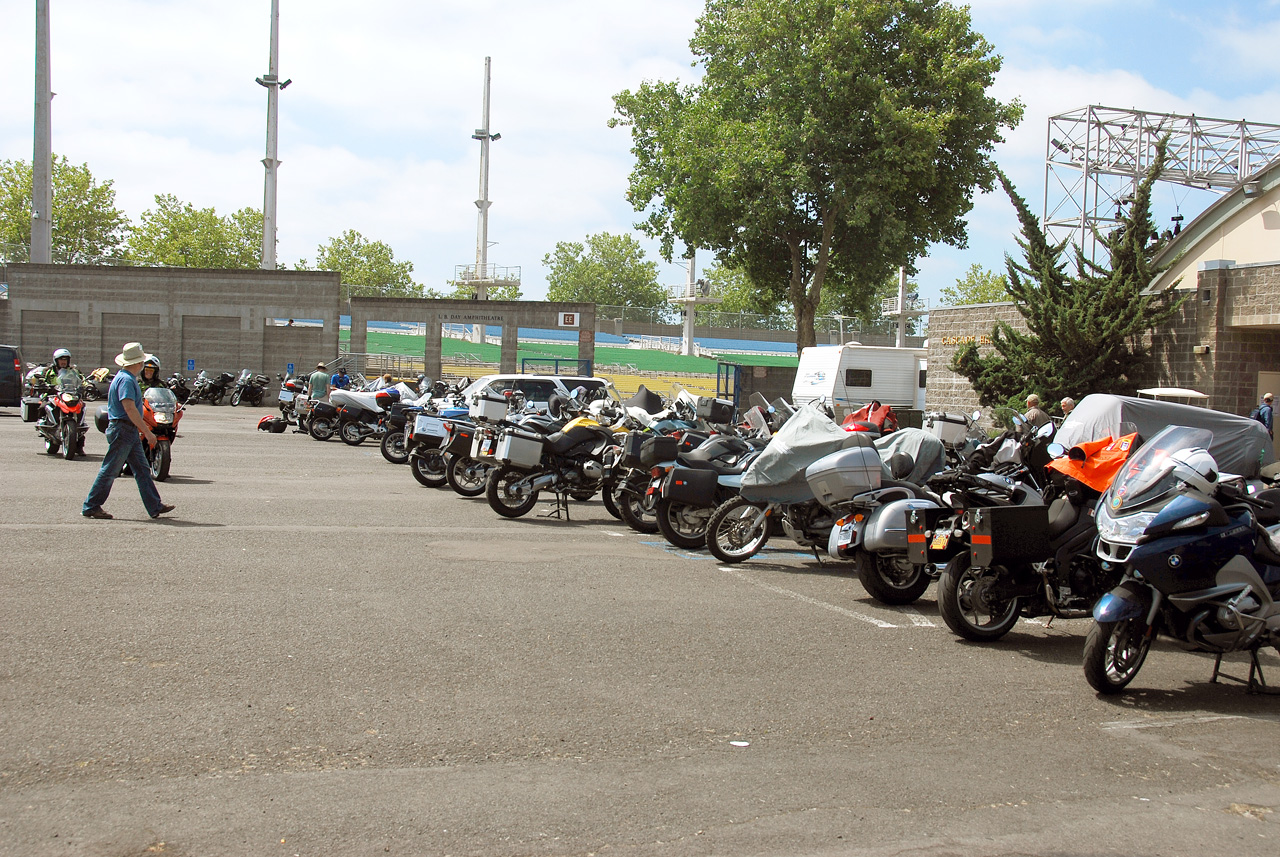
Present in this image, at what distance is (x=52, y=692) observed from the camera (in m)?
5.19

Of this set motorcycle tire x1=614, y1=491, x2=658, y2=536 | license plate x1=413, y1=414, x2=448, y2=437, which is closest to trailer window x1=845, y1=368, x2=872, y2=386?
license plate x1=413, y1=414, x2=448, y2=437

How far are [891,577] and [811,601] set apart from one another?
2.11ft

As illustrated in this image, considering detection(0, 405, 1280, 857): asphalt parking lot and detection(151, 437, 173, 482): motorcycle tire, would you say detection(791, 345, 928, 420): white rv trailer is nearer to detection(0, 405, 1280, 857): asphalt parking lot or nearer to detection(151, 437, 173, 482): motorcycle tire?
detection(151, 437, 173, 482): motorcycle tire

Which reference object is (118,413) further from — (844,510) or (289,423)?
(289,423)

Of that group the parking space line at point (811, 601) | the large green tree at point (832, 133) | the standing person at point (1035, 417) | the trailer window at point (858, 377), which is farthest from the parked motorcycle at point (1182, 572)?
the large green tree at point (832, 133)

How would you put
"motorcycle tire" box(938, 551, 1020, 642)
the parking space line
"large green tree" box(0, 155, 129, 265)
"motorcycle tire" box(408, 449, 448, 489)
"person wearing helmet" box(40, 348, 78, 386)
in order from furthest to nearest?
"large green tree" box(0, 155, 129, 265), "person wearing helmet" box(40, 348, 78, 386), "motorcycle tire" box(408, 449, 448, 489), the parking space line, "motorcycle tire" box(938, 551, 1020, 642)

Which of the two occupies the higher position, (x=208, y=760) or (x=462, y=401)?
(x=462, y=401)

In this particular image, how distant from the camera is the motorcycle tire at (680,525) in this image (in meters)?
10.4

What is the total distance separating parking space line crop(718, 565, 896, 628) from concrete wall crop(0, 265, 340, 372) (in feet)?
120

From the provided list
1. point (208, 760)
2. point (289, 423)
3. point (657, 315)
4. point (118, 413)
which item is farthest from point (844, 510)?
point (657, 315)

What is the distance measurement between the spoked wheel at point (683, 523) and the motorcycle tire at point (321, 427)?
1461cm

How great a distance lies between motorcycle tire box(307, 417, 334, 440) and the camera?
23.3 metres

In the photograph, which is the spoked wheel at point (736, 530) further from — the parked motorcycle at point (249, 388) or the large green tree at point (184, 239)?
the large green tree at point (184, 239)

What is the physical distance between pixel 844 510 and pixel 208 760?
5.88 metres
